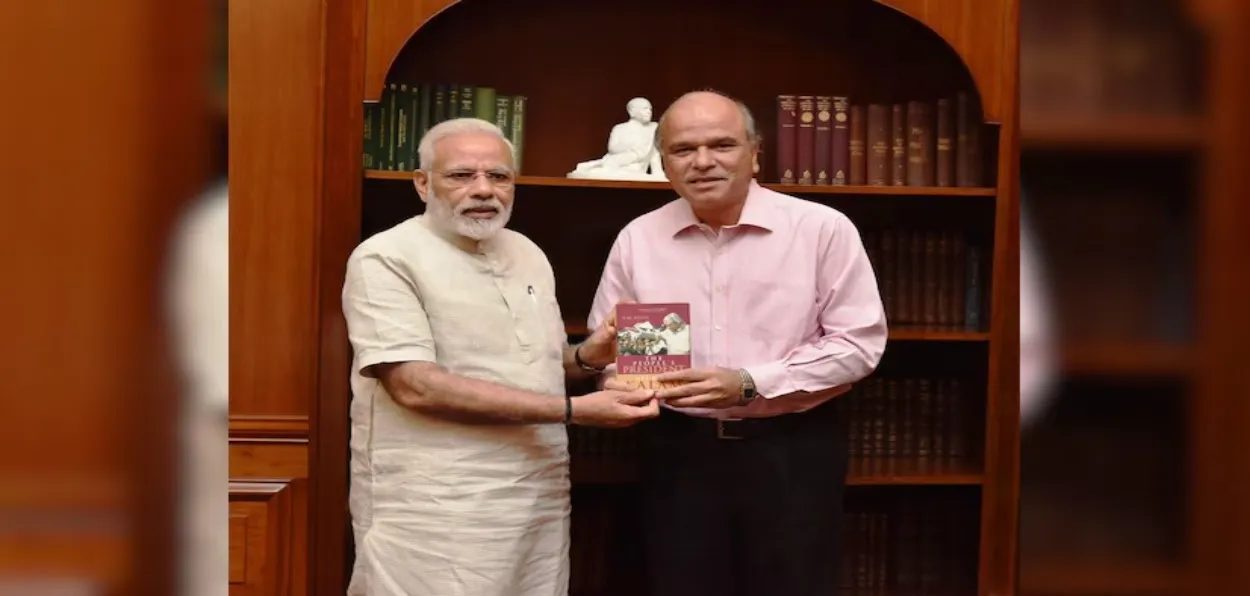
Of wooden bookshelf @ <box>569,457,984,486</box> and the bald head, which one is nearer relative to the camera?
the bald head

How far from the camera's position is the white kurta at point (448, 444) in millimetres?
1686

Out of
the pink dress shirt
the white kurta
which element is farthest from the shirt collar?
the white kurta

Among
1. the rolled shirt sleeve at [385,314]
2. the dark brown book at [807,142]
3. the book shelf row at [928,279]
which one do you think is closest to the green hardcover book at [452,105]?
the rolled shirt sleeve at [385,314]

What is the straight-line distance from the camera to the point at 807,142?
241 centimetres

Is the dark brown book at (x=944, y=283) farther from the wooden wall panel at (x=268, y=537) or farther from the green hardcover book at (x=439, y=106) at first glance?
the wooden wall panel at (x=268, y=537)

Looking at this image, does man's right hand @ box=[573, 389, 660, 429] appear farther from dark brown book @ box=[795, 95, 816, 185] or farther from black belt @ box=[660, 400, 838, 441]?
dark brown book @ box=[795, 95, 816, 185]

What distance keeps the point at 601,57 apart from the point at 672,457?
3.88 feet

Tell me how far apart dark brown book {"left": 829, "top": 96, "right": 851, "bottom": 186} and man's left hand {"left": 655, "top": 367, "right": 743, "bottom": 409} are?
81 cm

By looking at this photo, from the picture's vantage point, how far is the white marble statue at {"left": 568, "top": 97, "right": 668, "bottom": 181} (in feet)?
7.57

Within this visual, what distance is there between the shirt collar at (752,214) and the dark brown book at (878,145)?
548mm

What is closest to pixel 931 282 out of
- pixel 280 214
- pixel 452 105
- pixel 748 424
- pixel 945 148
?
pixel 945 148

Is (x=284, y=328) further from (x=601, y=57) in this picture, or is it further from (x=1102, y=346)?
(x=1102, y=346)

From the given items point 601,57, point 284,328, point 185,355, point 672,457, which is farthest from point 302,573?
point 185,355

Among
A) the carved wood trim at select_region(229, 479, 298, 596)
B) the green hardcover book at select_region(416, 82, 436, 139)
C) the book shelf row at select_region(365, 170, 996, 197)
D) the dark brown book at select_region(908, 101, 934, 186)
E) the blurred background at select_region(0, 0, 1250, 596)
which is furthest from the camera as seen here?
the dark brown book at select_region(908, 101, 934, 186)
